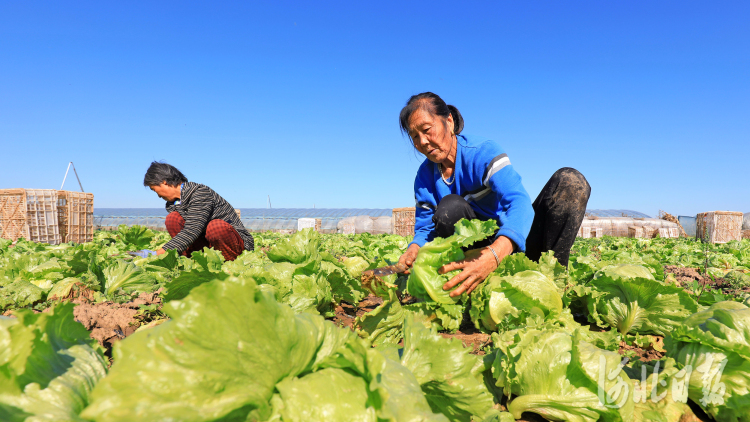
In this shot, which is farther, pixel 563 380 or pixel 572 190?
pixel 572 190

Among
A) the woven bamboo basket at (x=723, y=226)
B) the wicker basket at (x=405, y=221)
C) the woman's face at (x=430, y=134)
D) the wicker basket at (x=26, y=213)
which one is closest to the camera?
the woman's face at (x=430, y=134)

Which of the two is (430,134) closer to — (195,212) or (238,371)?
(238,371)

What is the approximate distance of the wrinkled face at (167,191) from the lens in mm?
5746

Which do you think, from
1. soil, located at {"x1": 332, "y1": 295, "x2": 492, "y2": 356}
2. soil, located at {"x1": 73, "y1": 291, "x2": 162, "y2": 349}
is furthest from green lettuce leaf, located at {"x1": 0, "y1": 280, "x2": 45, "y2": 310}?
soil, located at {"x1": 332, "y1": 295, "x2": 492, "y2": 356}

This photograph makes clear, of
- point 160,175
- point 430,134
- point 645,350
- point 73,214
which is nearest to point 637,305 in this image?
point 645,350

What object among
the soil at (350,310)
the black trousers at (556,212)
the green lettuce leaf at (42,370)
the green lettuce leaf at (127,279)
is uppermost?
the black trousers at (556,212)

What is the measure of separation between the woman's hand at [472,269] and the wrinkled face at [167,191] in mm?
4572

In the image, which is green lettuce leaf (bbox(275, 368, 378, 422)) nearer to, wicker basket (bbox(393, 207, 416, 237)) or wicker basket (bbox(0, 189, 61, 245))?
wicker basket (bbox(0, 189, 61, 245))

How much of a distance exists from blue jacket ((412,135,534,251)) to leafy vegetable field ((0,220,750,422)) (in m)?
0.38

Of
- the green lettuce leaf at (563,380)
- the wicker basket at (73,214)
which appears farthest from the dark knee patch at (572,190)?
the wicker basket at (73,214)

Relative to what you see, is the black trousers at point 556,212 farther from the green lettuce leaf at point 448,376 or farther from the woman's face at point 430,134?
the green lettuce leaf at point 448,376

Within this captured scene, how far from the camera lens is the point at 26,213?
11539 mm

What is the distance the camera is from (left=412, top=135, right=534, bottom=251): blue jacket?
3.11 meters

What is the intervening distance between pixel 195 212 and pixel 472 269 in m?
4.28
